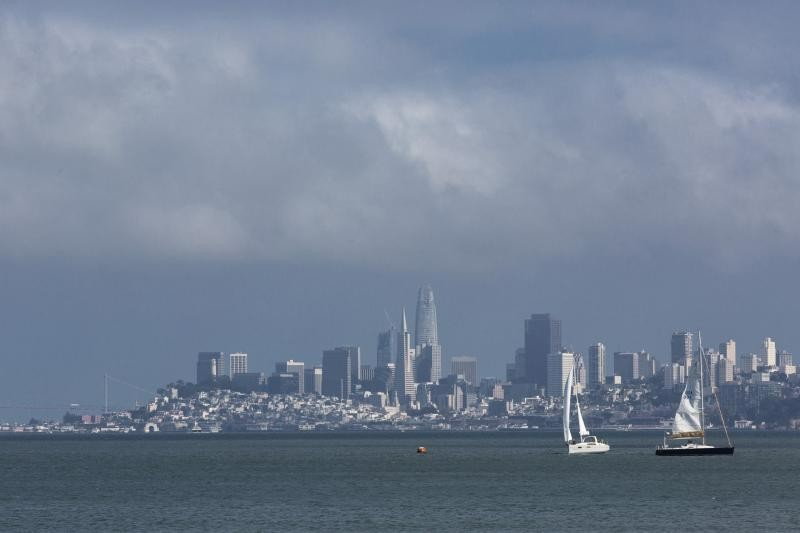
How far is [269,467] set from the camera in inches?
7618

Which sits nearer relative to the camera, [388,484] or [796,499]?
[796,499]

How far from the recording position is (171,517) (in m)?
109

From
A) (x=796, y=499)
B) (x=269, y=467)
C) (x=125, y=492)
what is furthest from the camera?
(x=269, y=467)

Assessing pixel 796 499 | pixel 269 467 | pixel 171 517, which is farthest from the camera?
pixel 269 467

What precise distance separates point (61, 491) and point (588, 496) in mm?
47989

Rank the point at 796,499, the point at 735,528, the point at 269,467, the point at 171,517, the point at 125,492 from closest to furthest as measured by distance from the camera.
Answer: the point at 735,528 < the point at 171,517 < the point at 796,499 < the point at 125,492 < the point at 269,467

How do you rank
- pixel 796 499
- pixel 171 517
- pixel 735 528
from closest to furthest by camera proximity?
pixel 735 528 < pixel 171 517 < pixel 796 499

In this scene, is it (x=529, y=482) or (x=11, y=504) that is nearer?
(x=11, y=504)

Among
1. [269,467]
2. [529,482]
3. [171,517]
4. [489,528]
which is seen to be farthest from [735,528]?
[269,467]

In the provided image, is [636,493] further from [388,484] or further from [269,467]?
[269,467]

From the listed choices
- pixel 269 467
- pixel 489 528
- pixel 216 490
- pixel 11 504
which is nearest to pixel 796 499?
pixel 489 528

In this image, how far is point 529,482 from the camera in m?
149

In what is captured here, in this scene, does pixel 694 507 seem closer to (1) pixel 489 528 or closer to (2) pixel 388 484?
(1) pixel 489 528

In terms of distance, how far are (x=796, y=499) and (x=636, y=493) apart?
44.5 feet
